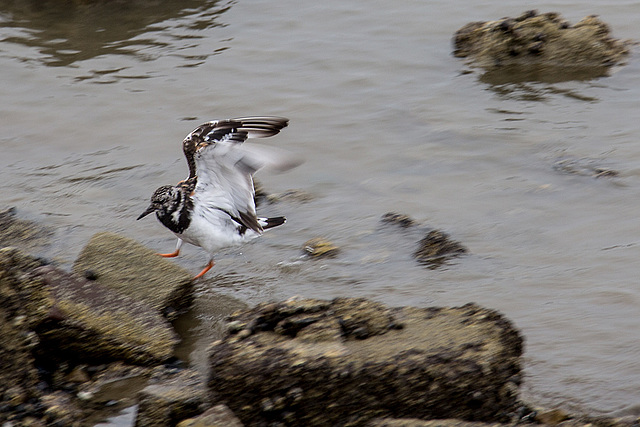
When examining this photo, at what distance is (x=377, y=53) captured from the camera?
1263 centimetres

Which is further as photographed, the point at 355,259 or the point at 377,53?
the point at 377,53

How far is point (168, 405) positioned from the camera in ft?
16.1

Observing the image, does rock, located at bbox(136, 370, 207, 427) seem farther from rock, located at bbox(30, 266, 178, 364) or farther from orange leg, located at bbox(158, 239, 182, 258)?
orange leg, located at bbox(158, 239, 182, 258)

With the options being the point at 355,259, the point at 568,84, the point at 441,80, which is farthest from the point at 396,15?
the point at 355,259

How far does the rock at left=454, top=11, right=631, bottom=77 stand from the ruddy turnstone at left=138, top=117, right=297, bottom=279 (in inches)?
211

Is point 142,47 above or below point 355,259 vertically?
above


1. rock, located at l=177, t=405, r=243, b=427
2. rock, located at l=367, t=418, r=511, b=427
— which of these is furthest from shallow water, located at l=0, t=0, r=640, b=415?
rock, located at l=177, t=405, r=243, b=427

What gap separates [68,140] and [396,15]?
19.9 feet

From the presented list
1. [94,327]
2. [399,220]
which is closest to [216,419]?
[94,327]

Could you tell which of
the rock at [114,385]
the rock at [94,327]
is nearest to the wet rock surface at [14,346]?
the rock at [94,327]

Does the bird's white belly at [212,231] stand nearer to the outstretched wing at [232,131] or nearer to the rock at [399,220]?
the outstretched wing at [232,131]

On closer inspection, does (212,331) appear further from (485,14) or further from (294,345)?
(485,14)

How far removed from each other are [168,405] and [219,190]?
3.25 metres

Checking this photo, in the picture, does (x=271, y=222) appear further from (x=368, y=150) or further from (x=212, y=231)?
(x=368, y=150)
